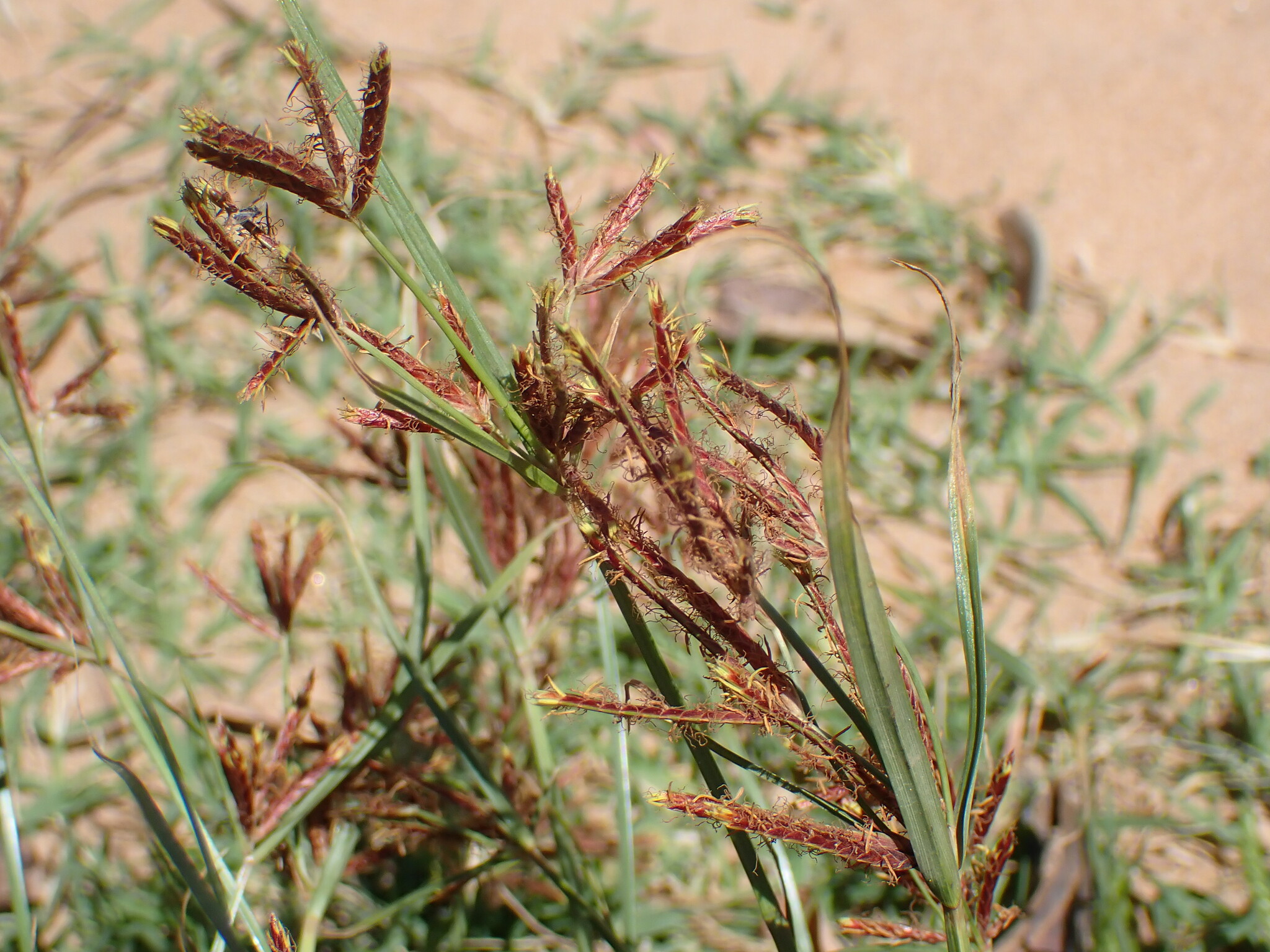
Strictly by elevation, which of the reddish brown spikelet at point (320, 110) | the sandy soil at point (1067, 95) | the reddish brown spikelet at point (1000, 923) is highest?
the sandy soil at point (1067, 95)

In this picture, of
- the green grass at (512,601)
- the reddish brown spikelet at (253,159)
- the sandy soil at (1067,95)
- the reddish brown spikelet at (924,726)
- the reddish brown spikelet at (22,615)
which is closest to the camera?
the reddish brown spikelet at (253,159)

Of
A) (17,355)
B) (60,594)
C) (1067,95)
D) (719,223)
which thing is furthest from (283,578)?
(1067,95)

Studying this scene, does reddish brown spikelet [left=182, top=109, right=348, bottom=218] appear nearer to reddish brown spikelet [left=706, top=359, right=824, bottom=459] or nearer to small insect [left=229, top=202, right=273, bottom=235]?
small insect [left=229, top=202, right=273, bottom=235]

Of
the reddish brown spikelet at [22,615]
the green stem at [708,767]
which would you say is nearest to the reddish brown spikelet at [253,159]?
the green stem at [708,767]

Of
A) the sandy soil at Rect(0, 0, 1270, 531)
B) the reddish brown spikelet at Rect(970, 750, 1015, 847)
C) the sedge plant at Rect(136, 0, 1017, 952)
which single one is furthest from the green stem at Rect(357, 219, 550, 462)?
the sandy soil at Rect(0, 0, 1270, 531)

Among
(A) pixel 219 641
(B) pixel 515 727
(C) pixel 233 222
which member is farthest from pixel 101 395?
(C) pixel 233 222

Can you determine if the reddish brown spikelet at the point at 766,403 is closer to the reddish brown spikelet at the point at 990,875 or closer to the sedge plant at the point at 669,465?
the sedge plant at the point at 669,465

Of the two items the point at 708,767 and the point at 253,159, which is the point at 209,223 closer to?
the point at 253,159
